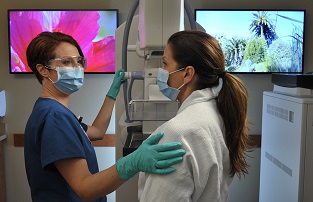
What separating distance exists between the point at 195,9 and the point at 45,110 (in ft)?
6.04

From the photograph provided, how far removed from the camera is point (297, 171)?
164cm

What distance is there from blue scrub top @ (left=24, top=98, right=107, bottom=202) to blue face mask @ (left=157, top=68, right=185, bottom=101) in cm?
37

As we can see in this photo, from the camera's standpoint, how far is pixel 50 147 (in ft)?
3.73

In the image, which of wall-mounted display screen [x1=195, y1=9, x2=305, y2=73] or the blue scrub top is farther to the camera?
wall-mounted display screen [x1=195, y1=9, x2=305, y2=73]

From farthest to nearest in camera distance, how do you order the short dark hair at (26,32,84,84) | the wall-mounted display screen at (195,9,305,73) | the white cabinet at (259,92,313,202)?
the wall-mounted display screen at (195,9,305,73) < the white cabinet at (259,92,313,202) < the short dark hair at (26,32,84,84)

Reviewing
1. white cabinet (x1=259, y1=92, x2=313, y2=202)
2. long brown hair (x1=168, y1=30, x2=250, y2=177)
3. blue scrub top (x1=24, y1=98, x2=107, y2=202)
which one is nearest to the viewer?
long brown hair (x1=168, y1=30, x2=250, y2=177)

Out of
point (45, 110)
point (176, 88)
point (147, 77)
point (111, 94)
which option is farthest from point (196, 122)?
point (111, 94)

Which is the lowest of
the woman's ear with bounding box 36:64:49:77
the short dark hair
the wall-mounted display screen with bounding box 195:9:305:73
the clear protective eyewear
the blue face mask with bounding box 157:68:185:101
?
the blue face mask with bounding box 157:68:185:101

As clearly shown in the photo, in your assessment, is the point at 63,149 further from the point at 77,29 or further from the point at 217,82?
the point at 77,29

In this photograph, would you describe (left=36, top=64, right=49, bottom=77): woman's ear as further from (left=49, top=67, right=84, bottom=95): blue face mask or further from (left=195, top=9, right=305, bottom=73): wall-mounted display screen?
(left=195, top=9, right=305, bottom=73): wall-mounted display screen

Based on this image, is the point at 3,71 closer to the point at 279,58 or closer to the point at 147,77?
the point at 147,77

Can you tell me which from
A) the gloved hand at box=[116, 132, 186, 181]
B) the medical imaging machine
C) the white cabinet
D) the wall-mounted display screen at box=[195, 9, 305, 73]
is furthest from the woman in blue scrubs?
the wall-mounted display screen at box=[195, 9, 305, 73]

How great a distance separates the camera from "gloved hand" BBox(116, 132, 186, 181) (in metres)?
0.89

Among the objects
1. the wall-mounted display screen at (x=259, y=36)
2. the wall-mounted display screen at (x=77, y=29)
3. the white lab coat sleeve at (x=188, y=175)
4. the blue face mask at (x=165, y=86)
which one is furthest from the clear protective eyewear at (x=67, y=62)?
the wall-mounted display screen at (x=259, y=36)
